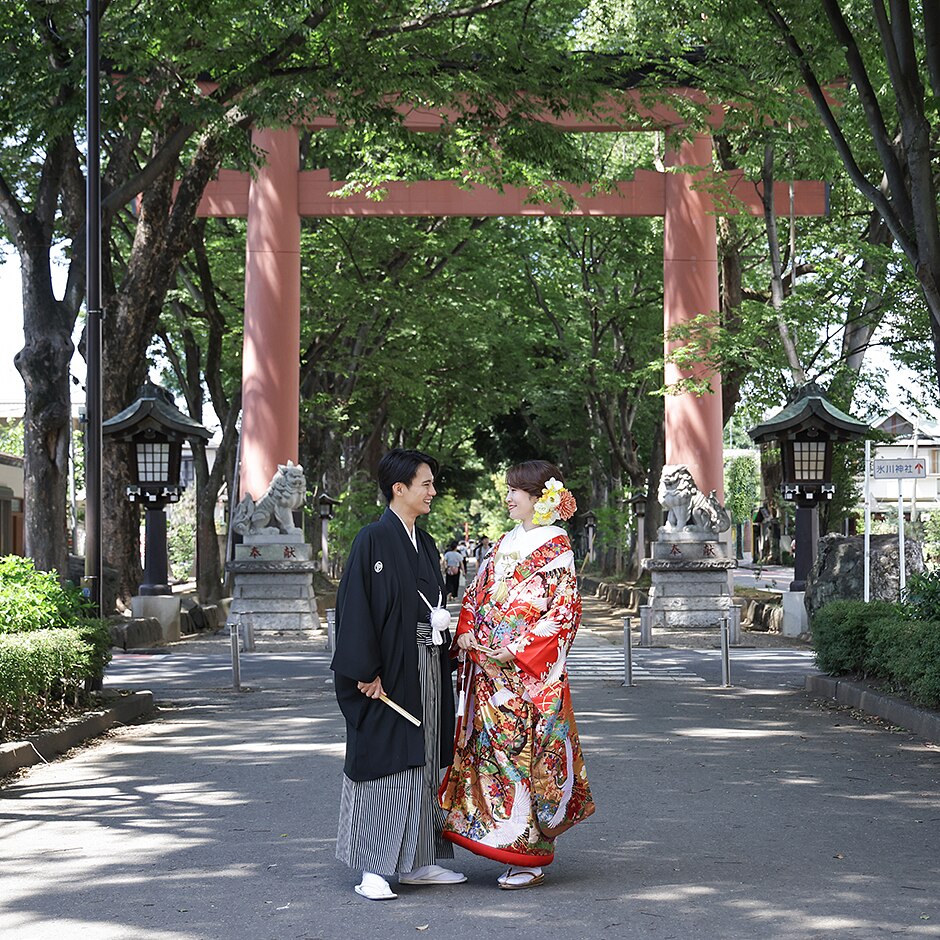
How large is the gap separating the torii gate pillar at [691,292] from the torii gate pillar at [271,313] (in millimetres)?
6807

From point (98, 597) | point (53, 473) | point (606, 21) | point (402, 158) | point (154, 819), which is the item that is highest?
point (606, 21)

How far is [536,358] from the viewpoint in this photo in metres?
38.3

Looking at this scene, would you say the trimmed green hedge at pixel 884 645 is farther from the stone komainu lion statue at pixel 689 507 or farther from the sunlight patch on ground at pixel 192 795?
the stone komainu lion statue at pixel 689 507

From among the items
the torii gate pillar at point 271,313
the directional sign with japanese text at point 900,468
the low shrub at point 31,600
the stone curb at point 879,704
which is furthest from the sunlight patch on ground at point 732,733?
the torii gate pillar at point 271,313

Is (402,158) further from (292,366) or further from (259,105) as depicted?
(259,105)

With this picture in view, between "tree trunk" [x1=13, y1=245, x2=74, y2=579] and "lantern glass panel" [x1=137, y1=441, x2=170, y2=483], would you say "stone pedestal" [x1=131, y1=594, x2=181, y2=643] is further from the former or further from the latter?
"tree trunk" [x1=13, y1=245, x2=74, y2=579]

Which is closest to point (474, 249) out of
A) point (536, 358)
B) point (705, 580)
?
point (536, 358)

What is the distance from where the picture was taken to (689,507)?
2502 centimetres

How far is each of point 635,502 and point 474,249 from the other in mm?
7150

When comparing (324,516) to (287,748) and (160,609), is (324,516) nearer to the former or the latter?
(160,609)

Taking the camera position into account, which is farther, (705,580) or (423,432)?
(423,432)

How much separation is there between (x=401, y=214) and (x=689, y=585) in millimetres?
8559

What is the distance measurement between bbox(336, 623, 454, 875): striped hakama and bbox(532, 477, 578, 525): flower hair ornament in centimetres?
79

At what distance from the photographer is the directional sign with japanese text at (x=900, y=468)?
56.9ft
